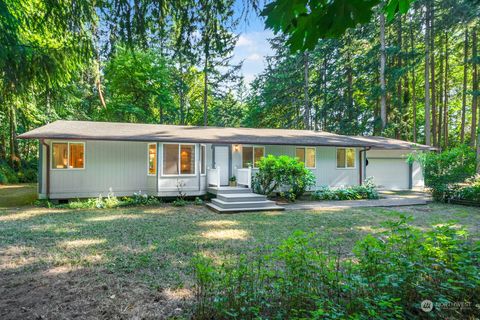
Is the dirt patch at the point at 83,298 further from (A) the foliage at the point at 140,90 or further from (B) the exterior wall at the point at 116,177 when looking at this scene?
(A) the foliage at the point at 140,90

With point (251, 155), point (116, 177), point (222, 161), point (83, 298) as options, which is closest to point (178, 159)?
point (222, 161)

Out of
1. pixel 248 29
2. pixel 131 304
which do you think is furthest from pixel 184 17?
pixel 131 304

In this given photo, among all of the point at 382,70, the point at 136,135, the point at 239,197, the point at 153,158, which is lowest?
the point at 239,197

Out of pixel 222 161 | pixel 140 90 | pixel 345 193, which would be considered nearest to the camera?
pixel 222 161

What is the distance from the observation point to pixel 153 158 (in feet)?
37.4

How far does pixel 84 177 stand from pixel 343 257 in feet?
32.2

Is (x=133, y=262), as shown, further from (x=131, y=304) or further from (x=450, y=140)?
(x=450, y=140)

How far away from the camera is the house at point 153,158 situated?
34.2 ft

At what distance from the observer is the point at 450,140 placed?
26031 mm

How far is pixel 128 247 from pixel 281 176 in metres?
7.09

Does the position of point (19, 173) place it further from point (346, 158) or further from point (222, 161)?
point (346, 158)

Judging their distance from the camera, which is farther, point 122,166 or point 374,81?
point 374,81

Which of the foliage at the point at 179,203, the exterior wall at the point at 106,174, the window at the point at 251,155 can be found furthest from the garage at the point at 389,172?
the exterior wall at the point at 106,174

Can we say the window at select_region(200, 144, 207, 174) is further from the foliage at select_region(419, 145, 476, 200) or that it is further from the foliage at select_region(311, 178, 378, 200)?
the foliage at select_region(419, 145, 476, 200)
